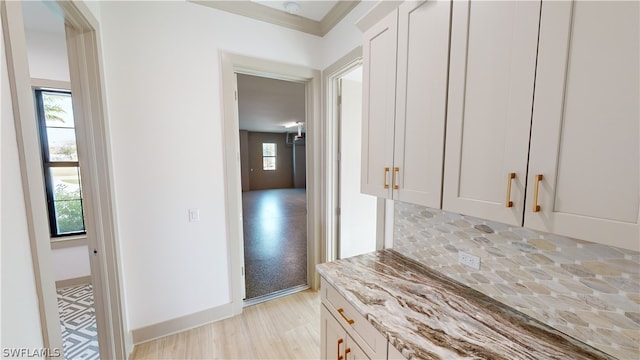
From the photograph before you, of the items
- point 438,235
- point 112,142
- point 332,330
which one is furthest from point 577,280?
point 112,142

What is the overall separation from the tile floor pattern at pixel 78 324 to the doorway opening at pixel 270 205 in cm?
122

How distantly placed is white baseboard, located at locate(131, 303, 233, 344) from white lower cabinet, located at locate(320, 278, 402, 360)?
1198mm

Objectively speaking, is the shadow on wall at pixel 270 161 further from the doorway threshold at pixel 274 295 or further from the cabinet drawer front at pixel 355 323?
the cabinet drawer front at pixel 355 323

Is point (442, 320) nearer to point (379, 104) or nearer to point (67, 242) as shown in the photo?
point (379, 104)

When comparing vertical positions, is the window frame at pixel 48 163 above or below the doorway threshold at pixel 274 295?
above

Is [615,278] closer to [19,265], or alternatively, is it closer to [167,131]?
[19,265]

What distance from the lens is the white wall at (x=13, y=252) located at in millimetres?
656

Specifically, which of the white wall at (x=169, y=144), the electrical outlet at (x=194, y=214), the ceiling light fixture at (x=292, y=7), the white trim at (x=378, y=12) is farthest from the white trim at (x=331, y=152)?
the electrical outlet at (x=194, y=214)

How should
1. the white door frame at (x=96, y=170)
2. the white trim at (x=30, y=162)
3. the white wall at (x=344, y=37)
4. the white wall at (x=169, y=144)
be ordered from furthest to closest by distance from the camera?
1. the white wall at (x=344, y=37)
2. the white wall at (x=169, y=144)
3. the white door frame at (x=96, y=170)
4. the white trim at (x=30, y=162)

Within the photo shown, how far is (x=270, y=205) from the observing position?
7.65 metres

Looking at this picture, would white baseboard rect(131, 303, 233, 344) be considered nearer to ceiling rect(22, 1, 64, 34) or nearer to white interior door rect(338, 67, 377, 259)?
white interior door rect(338, 67, 377, 259)

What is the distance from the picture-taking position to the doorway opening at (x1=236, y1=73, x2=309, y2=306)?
291 centimetres

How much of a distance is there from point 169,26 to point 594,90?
2.42 metres

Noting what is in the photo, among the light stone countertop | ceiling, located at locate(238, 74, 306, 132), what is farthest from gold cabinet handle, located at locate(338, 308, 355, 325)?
ceiling, located at locate(238, 74, 306, 132)
